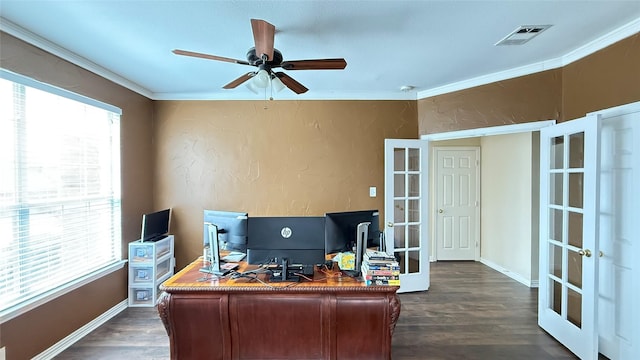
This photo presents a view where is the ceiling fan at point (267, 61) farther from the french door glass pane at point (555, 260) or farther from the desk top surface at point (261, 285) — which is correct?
the french door glass pane at point (555, 260)

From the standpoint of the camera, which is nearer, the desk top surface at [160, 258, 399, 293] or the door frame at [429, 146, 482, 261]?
→ the desk top surface at [160, 258, 399, 293]

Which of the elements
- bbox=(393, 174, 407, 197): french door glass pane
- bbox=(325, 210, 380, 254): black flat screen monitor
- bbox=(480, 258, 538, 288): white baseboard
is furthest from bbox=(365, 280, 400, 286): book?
bbox=(480, 258, 538, 288): white baseboard

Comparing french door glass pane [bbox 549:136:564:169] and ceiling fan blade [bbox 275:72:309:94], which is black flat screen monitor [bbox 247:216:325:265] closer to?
ceiling fan blade [bbox 275:72:309:94]

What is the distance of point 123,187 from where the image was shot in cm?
338

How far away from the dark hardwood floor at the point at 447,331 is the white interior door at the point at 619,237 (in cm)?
40

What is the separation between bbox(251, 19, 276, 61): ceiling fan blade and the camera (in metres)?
1.69

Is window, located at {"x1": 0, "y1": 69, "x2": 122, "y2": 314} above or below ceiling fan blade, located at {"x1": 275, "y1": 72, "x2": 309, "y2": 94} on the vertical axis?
below

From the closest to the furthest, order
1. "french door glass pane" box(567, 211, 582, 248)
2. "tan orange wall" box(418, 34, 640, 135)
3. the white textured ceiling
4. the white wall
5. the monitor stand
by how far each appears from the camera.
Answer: the white textured ceiling → the monitor stand → "tan orange wall" box(418, 34, 640, 135) → "french door glass pane" box(567, 211, 582, 248) → the white wall

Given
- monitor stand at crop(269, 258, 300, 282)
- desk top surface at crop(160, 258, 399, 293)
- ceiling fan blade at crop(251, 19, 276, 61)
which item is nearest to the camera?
ceiling fan blade at crop(251, 19, 276, 61)

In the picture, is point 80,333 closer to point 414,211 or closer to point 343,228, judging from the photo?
point 343,228

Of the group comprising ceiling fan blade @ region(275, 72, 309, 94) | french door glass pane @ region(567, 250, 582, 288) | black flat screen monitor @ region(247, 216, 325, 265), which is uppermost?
ceiling fan blade @ region(275, 72, 309, 94)

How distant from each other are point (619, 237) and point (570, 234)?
0.32 metres

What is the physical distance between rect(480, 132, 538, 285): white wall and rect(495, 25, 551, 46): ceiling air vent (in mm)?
2182

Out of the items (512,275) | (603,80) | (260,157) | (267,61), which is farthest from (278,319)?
(512,275)
